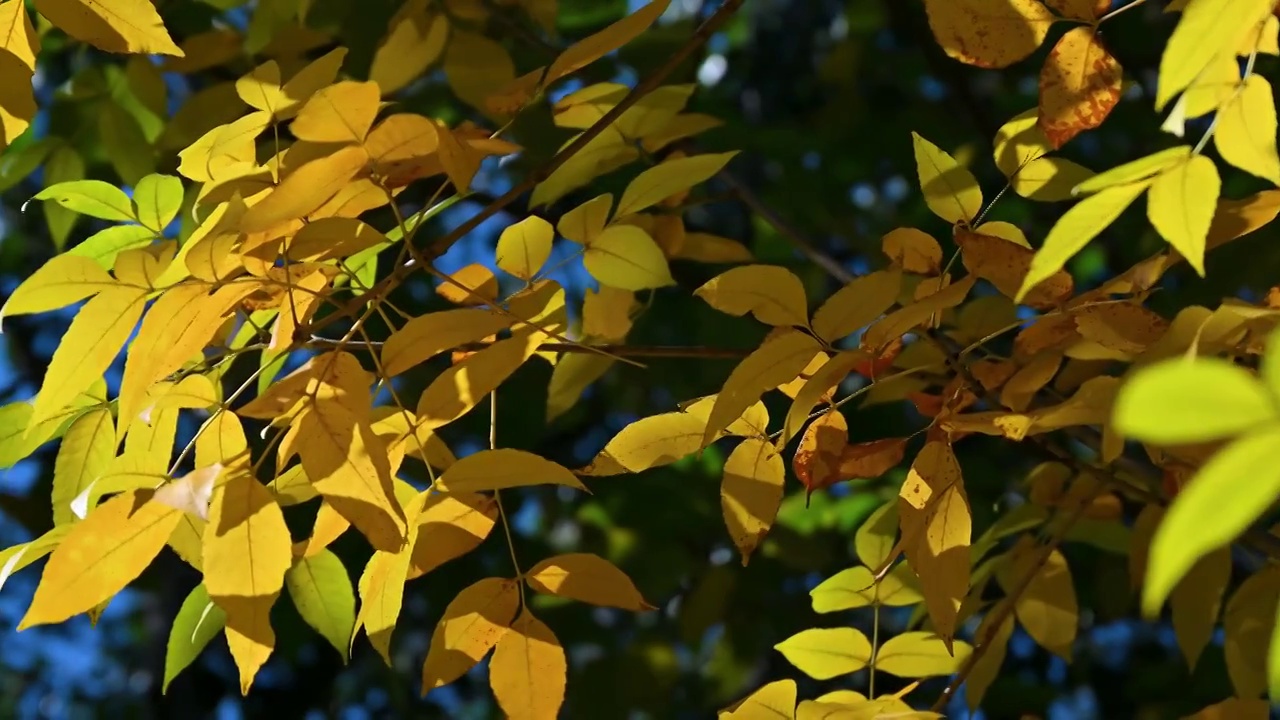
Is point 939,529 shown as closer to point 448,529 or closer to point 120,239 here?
point 448,529

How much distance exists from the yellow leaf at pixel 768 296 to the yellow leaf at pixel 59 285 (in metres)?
0.28

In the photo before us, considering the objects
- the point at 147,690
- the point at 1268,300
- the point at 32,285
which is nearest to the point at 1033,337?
the point at 1268,300

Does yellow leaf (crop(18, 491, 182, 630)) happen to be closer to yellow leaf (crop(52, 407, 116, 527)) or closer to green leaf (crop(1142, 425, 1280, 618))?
yellow leaf (crop(52, 407, 116, 527))

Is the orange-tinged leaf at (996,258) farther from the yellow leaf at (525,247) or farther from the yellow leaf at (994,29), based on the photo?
the yellow leaf at (525,247)

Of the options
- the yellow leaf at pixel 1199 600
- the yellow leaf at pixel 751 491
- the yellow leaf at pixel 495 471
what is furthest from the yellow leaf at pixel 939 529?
the yellow leaf at pixel 1199 600

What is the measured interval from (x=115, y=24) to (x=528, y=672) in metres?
0.38

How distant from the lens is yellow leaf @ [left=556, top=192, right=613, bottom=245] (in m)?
0.73

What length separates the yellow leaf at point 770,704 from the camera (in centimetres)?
68

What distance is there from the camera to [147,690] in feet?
7.01

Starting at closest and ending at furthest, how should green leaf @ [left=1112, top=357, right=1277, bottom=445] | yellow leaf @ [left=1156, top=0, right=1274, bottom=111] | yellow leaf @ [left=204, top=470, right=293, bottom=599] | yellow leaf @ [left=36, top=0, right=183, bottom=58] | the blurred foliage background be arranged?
green leaf @ [left=1112, top=357, right=1277, bottom=445] < yellow leaf @ [left=1156, top=0, right=1274, bottom=111] < yellow leaf @ [left=204, top=470, right=293, bottom=599] < yellow leaf @ [left=36, top=0, right=183, bottom=58] < the blurred foliage background

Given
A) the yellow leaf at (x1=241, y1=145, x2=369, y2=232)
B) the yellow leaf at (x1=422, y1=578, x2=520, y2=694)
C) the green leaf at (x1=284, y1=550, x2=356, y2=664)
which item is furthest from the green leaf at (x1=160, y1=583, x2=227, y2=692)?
the yellow leaf at (x1=241, y1=145, x2=369, y2=232)

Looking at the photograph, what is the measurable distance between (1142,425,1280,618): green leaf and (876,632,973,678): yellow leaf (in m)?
0.55

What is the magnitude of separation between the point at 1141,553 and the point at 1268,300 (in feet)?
0.80

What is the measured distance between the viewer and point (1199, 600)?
0.82 meters
